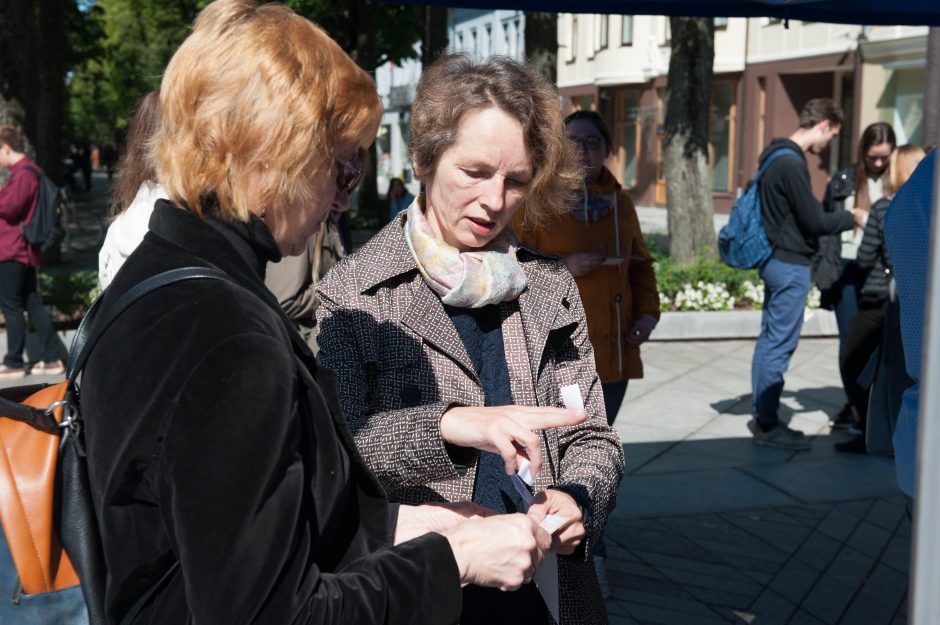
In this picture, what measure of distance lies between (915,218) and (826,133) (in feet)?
14.2

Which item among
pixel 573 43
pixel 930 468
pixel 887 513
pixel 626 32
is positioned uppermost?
pixel 573 43

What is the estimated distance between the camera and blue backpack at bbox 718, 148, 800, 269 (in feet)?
21.0

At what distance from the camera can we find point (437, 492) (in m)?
2.13

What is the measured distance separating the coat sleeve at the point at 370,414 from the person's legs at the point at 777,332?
4597 millimetres

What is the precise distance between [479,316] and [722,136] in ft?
99.8

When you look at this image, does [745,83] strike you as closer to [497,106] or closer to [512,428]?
[497,106]

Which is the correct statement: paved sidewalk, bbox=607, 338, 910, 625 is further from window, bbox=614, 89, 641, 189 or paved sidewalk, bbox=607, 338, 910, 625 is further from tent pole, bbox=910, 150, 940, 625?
window, bbox=614, 89, 641, 189

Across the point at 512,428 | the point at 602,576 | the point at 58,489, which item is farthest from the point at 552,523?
the point at 602,576

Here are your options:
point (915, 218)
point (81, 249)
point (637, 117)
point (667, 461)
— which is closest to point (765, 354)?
point (667, 461)

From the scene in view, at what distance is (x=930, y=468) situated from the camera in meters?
1.19

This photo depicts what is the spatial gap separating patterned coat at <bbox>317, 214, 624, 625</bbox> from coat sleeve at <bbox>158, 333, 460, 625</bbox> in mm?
647

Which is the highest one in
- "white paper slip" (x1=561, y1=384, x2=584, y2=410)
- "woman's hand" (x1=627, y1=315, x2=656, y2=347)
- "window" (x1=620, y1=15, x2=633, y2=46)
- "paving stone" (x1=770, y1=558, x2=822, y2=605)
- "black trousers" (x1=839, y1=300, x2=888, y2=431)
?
"window" (x1=620, y1=15, x2=633, y2=46)

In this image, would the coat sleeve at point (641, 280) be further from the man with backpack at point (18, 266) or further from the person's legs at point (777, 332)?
the man with backpack at point (18, 266)

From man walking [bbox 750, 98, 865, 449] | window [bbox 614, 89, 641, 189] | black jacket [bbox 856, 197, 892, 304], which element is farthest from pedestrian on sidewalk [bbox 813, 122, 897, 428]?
window [bbox 614, 89, 641, 189]
